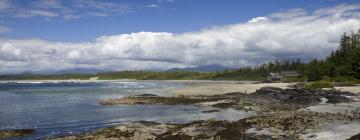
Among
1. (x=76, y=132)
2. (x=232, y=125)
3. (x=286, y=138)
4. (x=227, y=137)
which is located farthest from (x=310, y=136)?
(x=76, y=132)

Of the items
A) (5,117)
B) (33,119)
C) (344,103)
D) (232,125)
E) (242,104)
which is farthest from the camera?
(242,104)

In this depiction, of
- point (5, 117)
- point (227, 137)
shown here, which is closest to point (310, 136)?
point (227, 137)

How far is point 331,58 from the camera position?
125m

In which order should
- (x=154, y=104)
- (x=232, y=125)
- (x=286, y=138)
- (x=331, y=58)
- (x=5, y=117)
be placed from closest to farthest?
(x=286, y=138)
(x=232, y=125)
(x=5, y=117)
(x=154, y=104)
(x=331, y=58)

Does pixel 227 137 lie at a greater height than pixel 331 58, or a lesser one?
lesser

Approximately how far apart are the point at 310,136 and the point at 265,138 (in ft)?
9.66

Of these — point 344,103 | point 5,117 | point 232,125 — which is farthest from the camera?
point 344,103

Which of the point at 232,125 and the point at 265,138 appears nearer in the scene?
the point at 265,138

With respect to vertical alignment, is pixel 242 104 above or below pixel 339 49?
below

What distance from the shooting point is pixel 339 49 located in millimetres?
127750

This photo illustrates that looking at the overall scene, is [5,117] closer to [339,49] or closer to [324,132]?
[324,132]

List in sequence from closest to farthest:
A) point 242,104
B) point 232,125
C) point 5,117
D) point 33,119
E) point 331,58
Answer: point 232,125, point 33,119, point 5,117, point 242,104, point 331,58

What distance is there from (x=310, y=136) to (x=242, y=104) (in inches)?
1137

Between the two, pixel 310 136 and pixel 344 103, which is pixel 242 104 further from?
pixel 310 136
